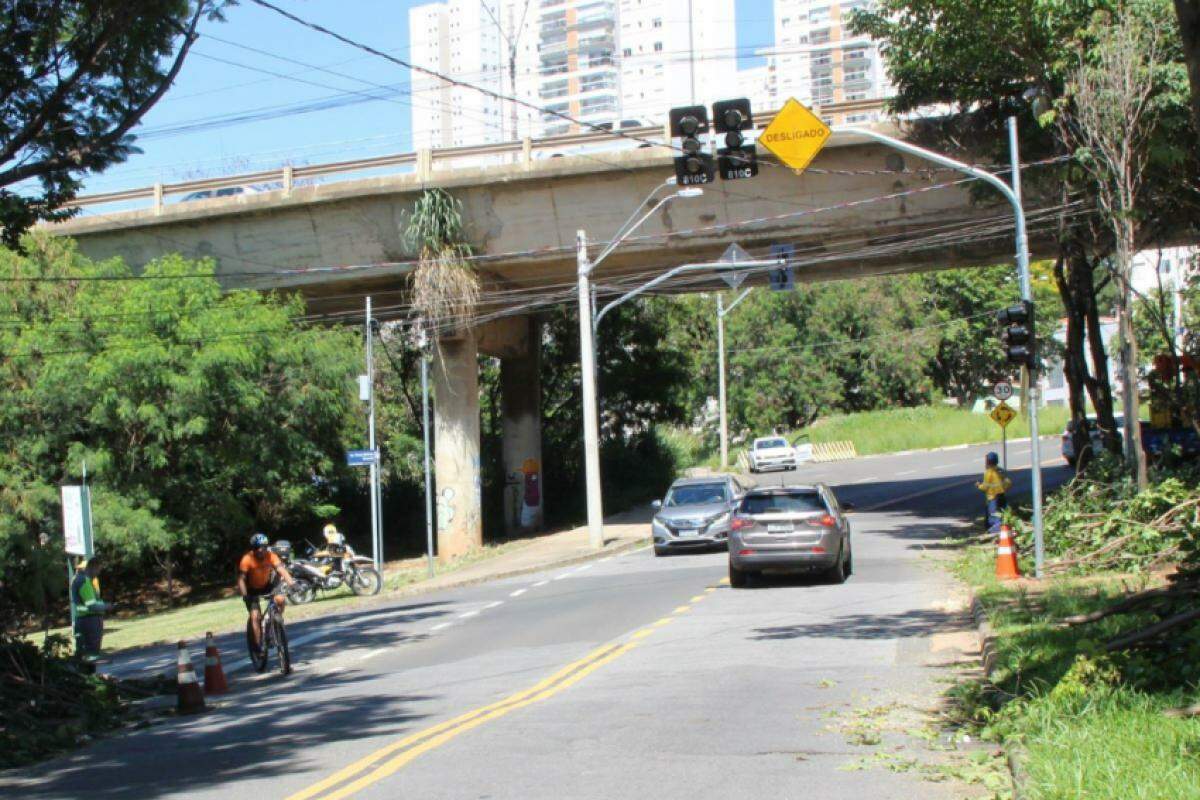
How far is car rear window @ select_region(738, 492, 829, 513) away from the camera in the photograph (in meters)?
20.3

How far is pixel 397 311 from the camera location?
35.9m

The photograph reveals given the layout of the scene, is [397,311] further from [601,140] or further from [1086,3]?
[1086,3]

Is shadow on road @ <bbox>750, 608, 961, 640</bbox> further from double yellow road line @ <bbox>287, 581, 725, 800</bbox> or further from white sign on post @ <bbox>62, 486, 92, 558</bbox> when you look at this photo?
white sign on post @ <bbox>62, 486, 92, 558</bbox>

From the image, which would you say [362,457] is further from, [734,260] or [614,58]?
[614,58]

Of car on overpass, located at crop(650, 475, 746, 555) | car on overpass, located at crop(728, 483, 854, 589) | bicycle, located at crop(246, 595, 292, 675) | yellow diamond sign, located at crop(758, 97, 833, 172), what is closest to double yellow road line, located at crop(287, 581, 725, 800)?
bicycle, located at crop(246, 595, 292, 675)

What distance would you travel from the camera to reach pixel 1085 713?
803cm

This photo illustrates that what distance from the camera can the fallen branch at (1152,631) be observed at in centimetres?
903

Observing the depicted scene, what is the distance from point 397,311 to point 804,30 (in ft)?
→ 499

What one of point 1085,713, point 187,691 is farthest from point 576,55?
point 1085,713

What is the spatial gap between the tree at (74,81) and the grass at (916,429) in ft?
194

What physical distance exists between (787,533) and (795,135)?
607cm

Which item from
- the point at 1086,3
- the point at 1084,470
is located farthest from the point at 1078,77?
the point at 1084,470

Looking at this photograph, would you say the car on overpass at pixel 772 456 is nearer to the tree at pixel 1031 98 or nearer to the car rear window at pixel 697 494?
the car rear window at pixel 697 494

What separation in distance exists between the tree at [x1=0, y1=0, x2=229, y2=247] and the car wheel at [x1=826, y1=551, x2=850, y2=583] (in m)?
12.0
